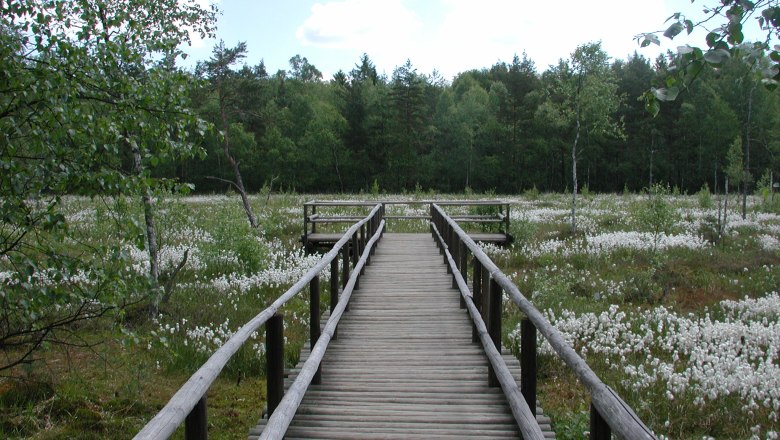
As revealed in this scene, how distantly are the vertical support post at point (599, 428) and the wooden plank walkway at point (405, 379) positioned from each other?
83.5 inches

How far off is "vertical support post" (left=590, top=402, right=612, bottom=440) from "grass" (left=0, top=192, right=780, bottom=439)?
4114mm

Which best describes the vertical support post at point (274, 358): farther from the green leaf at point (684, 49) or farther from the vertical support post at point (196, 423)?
the green leaf at point (684, 49)

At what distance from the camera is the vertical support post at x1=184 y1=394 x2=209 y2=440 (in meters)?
2.98

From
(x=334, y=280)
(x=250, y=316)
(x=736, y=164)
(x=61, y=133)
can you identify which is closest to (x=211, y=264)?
(x=250, y=316)

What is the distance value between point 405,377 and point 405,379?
59 mm

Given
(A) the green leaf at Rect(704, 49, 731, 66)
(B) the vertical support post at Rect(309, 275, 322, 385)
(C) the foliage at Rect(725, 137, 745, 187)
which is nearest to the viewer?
(A) the green leaf at Rect(704, 49, 731, 66)

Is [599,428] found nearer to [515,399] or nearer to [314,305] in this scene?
[515,399]

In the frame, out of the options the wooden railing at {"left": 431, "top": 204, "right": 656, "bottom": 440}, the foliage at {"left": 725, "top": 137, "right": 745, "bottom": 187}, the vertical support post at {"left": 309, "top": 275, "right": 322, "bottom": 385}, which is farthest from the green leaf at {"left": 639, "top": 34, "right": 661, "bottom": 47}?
the foliage at {"left": 725, "top": 137, "right": 745, "bottom": 187}

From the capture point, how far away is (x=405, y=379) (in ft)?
20.6

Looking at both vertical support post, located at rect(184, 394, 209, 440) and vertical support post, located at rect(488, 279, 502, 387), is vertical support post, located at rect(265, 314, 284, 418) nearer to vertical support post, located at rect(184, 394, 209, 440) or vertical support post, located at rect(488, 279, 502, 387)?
vertical support post, located at rect(184, 394, 209, 440)

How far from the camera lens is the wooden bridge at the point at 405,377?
3.01 m

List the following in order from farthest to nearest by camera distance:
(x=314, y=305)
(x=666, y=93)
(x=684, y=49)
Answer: (x=314, y=305) → (x=666, y=93) → (x=684, y=49)

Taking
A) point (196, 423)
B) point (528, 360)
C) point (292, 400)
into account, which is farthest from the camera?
point (528, 360)

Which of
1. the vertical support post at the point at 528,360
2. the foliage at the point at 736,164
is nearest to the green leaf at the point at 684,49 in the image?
the vertical support post at the point at 528,360
